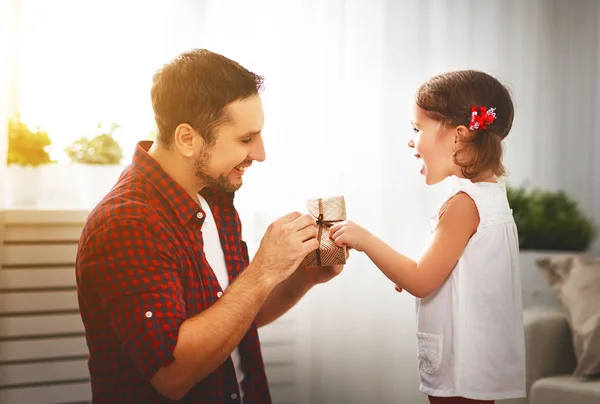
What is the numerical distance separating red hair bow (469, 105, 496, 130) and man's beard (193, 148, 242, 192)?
571 millimetres

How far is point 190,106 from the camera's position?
162 cm

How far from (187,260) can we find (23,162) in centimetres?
101

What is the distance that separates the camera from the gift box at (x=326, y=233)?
1.64 meters

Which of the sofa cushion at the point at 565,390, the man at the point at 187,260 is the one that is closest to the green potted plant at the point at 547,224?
the sofa cushion at the point at 565,390

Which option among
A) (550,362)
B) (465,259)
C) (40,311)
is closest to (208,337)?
(465,259)

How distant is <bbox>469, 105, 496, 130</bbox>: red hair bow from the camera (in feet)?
5.61

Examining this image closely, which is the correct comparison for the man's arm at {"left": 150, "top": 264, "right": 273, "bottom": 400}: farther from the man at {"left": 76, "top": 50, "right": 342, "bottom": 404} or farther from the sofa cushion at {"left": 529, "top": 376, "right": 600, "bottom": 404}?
the sofa cushion at {"left": 529, "top": 376, "right": 600, "bottom": 404}

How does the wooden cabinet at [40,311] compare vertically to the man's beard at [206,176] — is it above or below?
below

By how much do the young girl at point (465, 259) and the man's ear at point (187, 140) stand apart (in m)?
0.36

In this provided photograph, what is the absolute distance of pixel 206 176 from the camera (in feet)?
5.48

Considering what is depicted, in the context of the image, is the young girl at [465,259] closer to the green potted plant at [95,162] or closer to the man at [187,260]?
the man at [187,260]

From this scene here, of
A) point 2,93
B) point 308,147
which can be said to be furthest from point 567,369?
point 2,93

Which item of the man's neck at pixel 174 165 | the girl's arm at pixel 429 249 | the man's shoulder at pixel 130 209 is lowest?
the girl's arm at pixel 429 249

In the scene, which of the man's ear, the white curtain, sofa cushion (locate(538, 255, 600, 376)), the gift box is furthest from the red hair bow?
the white curtain
